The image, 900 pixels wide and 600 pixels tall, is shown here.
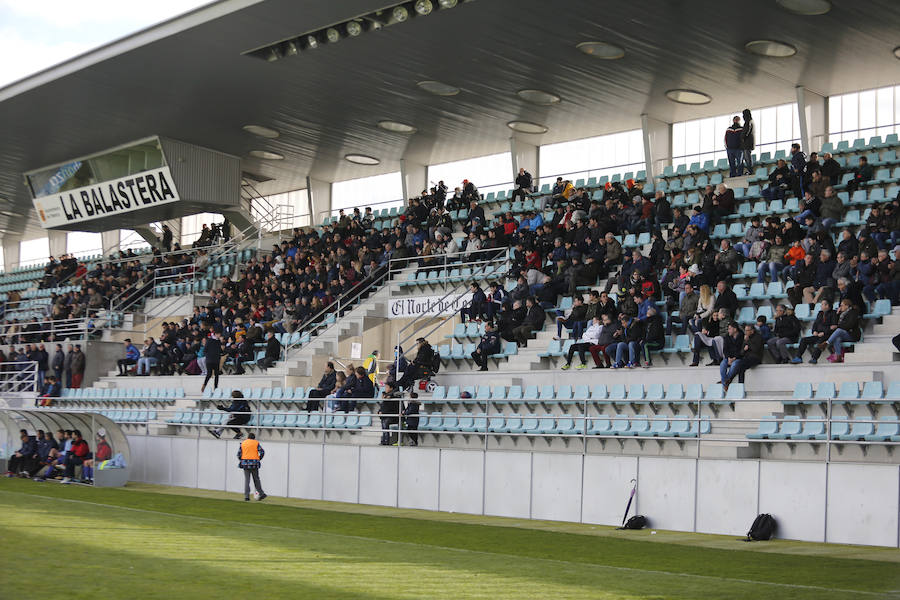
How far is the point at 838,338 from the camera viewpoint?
1593cm

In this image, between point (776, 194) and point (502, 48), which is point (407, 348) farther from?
point (776, 194)

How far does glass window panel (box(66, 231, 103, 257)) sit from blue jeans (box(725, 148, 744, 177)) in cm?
Result: 3281

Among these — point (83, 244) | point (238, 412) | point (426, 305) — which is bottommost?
point (238, 412)

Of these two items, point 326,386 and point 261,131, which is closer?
point 326,386

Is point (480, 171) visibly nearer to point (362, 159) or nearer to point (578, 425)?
point (362, 159)

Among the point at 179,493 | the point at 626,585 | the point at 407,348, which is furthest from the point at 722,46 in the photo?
the point at 626,585

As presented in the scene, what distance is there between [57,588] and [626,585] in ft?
15.6

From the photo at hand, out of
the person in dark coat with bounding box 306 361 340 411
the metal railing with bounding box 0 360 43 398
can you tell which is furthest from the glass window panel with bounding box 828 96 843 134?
the metal railing with bounding box 0 360 43 398

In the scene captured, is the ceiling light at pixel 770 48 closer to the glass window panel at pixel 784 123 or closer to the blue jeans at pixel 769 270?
the glass window panel at pixel 784 123

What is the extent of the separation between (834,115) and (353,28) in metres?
12.1

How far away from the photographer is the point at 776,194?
21.8 m

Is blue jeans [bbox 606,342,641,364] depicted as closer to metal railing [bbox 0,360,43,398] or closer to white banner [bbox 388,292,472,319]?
white banner [bbox 388,292,472,319]

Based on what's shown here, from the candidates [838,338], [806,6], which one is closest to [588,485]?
[838,338]

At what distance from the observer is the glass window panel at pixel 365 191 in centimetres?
3700
